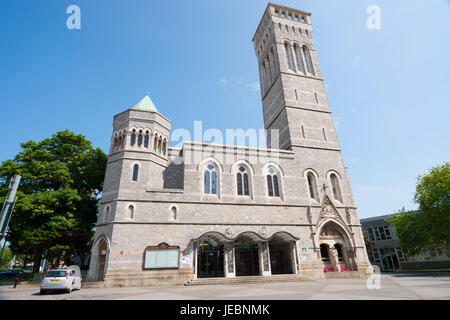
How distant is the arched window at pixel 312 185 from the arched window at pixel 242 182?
278 inches

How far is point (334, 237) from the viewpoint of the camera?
24.8 m

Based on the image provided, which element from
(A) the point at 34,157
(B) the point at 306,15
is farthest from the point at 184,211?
(B) the point at 306,15

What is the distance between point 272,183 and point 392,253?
33313mm

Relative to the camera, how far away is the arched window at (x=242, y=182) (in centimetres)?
2434

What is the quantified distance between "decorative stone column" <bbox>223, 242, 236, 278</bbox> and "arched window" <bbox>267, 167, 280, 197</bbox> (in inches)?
272

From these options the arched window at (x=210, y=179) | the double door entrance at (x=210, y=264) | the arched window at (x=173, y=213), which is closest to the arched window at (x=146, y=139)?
the arched window at (x=210, y=179)

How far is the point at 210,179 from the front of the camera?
942 inches

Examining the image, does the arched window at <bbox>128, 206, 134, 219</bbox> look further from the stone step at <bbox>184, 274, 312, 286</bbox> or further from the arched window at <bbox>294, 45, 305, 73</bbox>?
the arched window at <bbox>294, 45, 305, 73</bbox>

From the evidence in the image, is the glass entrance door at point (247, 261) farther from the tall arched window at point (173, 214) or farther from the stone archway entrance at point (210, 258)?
the tall arched window at point (173, 214)

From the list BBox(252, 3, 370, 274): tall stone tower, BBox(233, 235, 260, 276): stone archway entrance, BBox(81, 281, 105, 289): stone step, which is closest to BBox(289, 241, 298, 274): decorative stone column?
BBox(252, 3, 370, 274): tall stone tower

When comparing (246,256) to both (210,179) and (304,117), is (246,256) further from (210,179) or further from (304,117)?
(304,117)

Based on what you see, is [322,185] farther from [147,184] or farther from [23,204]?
[23,204]

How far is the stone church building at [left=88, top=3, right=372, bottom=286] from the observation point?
19891 millimetres

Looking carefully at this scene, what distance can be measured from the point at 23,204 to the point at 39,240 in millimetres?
3448
